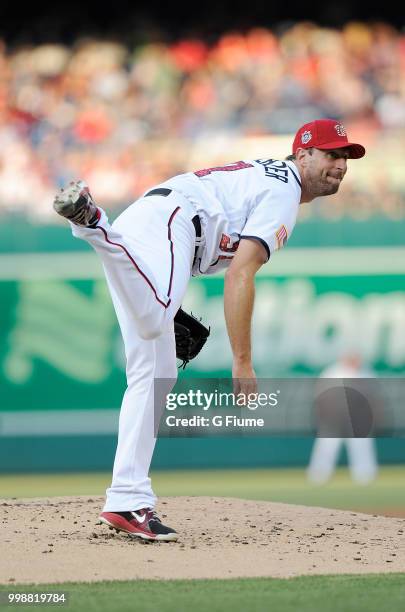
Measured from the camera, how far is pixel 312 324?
36.6ft

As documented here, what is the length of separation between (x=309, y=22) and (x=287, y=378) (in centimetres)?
495

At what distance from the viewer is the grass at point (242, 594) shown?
3221 mm

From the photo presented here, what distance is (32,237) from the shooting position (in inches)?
433

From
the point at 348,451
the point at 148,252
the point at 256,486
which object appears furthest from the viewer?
the point at 348,451

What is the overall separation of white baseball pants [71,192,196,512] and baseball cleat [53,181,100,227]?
0.29 m

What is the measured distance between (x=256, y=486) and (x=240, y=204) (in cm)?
604

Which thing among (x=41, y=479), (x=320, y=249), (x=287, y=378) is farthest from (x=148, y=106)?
(x=41, y=479)

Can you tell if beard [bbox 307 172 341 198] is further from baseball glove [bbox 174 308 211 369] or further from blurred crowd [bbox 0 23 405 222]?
blurred crowd [bbox 0 23 405 222]

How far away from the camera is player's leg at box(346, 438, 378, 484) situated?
10.7m

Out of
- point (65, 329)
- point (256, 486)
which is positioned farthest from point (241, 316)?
point (65, 329)

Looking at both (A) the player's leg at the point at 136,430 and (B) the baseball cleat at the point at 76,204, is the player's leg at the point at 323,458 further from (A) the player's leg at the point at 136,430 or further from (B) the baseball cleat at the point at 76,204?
(B) the baseball cleat at the point at 76,204
